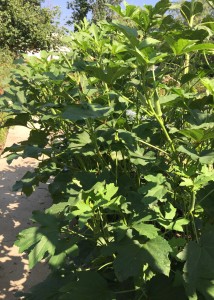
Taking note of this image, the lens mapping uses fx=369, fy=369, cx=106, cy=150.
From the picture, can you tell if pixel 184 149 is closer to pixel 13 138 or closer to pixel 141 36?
pixel 141 36

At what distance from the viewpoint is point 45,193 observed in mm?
4582

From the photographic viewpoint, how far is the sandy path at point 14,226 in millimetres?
2727

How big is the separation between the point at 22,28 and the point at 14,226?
16.2 m

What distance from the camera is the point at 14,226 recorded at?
361cm

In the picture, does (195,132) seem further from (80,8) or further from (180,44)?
(80,8)

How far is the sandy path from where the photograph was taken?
107 inches

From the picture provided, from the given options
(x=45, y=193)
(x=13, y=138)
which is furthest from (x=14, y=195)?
(x=13, y=138)

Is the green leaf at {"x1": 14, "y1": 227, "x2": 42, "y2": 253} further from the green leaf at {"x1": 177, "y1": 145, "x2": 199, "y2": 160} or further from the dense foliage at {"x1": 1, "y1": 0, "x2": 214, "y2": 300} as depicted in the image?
the green leaf at {"x1": 177, "y1": 145, "x2": 199, "y2": 160}

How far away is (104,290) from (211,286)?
404 millimetres

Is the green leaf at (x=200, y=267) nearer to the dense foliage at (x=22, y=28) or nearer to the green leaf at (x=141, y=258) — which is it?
the green leaf at (x=141, y=258)

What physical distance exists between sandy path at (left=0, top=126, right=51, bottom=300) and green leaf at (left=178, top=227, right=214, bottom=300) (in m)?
1.80

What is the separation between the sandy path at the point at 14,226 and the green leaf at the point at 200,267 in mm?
1795

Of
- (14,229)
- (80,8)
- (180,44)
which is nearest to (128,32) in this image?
(180,44)

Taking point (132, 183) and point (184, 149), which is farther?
point (132, 183)
